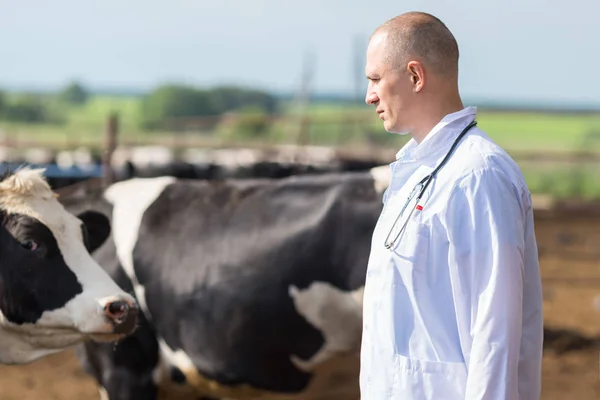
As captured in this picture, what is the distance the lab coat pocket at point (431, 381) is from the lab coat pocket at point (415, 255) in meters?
0.15

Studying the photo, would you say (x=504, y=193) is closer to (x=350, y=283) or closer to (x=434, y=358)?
(x=434, y=358)

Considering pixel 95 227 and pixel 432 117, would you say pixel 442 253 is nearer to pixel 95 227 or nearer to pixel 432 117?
pixel 432 117

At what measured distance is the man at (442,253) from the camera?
179 centimetres

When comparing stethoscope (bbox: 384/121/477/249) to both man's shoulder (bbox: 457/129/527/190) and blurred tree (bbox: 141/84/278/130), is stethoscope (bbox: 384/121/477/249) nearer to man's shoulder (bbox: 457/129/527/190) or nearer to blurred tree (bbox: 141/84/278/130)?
man's shoulder (bbox: 457/129/527/190)

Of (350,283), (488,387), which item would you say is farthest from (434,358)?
(350,283)

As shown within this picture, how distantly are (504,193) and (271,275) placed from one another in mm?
2375

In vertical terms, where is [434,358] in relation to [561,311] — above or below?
above

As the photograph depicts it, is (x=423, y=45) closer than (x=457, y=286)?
No

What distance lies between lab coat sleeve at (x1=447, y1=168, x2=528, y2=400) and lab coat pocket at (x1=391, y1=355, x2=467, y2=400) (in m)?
0.04

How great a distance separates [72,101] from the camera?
75625mm

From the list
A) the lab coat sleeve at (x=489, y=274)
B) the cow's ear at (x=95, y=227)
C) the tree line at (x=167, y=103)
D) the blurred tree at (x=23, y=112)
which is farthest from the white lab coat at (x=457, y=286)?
the blurred tree at (x=23, y=112)

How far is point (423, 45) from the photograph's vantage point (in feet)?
6.33

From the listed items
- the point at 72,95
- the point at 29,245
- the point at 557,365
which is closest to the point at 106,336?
the point at 29,245

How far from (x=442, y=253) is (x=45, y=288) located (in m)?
1.70
